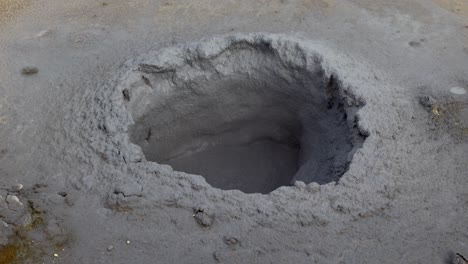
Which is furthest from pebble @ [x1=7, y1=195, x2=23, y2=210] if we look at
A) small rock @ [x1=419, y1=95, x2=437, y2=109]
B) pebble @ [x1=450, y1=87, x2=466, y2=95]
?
pebble @ [x1=450, y1=87, x2=466, y2=95]

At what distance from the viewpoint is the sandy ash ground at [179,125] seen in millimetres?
3289

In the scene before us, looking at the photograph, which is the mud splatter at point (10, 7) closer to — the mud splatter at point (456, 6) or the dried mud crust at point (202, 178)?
the dried mud crust at point (202, 178)

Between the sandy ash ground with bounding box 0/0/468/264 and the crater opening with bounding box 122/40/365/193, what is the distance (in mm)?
39

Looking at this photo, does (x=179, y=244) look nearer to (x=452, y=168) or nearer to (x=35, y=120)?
(x=35, y=120)

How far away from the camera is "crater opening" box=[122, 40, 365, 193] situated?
180 inches

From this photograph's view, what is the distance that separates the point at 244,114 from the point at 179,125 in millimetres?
701

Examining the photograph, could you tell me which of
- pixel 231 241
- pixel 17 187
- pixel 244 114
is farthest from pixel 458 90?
pixel 17 187

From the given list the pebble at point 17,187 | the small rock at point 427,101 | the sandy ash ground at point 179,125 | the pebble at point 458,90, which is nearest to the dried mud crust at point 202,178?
the sandy ash ground at point 179,125

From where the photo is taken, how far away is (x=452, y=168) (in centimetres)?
378

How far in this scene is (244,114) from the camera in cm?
528

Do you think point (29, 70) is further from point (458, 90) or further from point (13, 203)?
point (458, 90)

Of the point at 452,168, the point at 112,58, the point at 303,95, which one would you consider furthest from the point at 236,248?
the point at 112,58

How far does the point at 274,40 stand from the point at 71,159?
2191 millimetres

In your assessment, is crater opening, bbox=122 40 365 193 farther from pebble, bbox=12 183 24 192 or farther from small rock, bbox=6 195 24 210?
small rock, bbox=6 195 24 210
